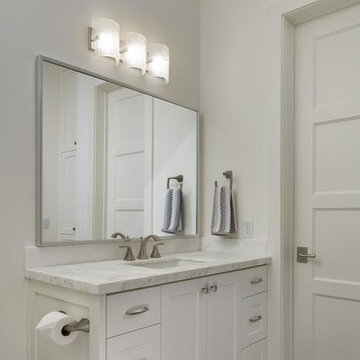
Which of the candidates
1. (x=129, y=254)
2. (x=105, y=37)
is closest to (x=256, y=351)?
(x=129, y=254)

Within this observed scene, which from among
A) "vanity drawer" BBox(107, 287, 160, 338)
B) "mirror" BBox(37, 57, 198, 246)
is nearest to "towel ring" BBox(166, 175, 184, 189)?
"mirror" BBox(37, 57, 198, 246)

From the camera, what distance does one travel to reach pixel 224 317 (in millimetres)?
1977

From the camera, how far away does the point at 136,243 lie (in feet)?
7.36

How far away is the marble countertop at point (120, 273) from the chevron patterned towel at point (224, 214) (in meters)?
0.25

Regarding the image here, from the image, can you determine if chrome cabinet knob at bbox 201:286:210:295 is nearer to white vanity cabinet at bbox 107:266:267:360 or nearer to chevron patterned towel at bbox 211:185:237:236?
white vanity cabinet at bbox 107:266:267:360

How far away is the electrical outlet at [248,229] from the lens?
7.98 ft

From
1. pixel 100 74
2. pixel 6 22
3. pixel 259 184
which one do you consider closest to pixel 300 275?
pixel 259 184

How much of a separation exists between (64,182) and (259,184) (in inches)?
45.6

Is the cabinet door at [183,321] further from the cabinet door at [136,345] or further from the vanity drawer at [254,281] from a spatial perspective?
the vanity drawer at [254,281]

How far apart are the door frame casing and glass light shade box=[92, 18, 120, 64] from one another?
93cm

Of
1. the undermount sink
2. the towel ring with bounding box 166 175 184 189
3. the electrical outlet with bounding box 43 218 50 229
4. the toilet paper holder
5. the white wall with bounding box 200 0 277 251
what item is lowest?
the toilet paper holder

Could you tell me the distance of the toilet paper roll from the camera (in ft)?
4.76

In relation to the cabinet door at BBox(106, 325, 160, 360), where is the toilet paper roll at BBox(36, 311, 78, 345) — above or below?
above

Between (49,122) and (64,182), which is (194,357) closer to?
(64,182)
